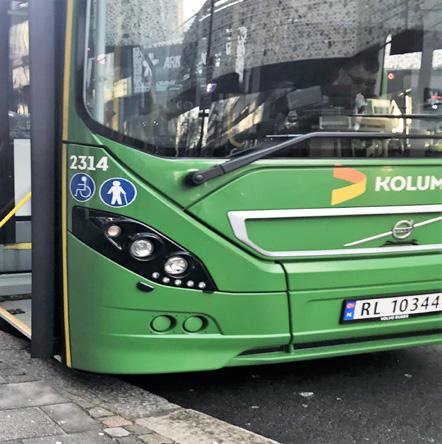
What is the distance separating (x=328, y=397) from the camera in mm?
3600

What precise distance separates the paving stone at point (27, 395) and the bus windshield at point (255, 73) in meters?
1.48

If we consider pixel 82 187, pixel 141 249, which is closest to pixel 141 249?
pixel 141 249

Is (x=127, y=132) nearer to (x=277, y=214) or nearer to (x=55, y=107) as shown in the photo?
(x=55, y=107)

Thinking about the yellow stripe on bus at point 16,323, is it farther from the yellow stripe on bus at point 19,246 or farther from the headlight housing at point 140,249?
the headlight housing at point 140,249

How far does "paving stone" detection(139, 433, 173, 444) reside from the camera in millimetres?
2799

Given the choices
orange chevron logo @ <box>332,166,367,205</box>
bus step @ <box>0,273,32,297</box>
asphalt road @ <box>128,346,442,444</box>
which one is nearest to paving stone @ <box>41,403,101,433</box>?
asphalt road @ <box>128,346,442,444</box>

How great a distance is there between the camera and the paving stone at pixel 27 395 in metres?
3.13

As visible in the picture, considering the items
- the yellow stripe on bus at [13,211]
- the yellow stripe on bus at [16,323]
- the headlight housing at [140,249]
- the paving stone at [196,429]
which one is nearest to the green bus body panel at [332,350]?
the paving stone at [196,429]

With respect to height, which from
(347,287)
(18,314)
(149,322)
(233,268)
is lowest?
(18,314)

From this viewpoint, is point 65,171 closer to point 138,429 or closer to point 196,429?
point 138,429

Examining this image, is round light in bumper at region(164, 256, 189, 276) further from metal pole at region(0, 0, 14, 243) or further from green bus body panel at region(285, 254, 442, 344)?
metal pole at region(0, 0, 14, 243)

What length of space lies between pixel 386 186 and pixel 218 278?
1052 mm

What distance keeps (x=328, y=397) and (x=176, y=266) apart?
4.53 ft

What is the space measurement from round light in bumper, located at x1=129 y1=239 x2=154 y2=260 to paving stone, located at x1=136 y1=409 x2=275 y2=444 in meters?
0.88
